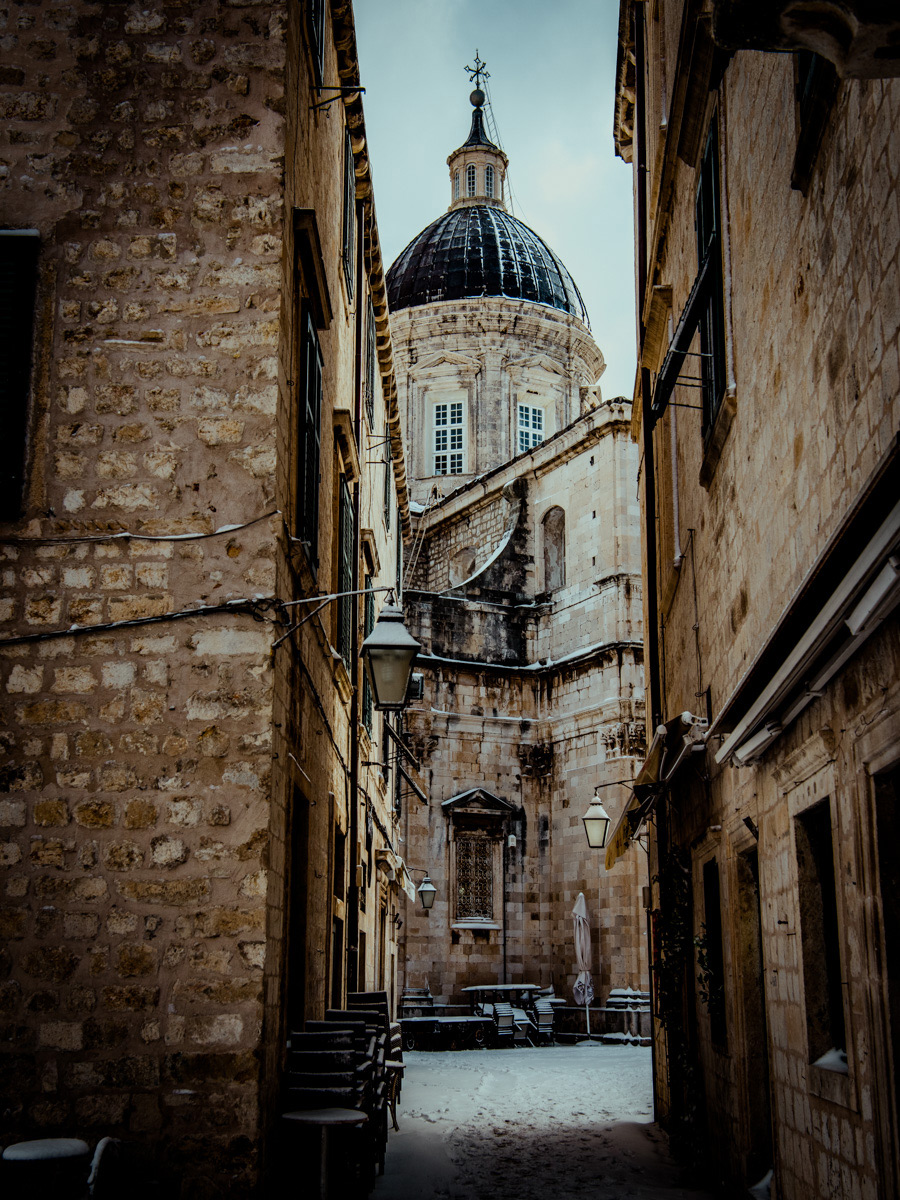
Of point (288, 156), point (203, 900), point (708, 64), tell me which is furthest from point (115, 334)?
point (708, 64)

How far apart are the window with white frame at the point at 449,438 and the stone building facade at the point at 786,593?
27.4 m

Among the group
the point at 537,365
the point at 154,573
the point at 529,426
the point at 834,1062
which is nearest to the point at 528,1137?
the point at 834,1062

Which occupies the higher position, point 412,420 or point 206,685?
point 412,420

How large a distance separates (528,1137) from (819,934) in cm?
707

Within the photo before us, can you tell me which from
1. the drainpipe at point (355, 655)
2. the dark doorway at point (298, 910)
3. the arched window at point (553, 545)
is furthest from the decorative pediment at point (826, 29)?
the arched window at point (553, 545)

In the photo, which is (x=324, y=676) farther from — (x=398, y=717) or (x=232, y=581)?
(x=398, y=717)

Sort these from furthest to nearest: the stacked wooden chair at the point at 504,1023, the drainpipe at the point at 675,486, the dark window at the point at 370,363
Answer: the stacked wooden chair at the point at 504,1023
the dark window at the point at 370,363
the drainpipe at the point at 675,486

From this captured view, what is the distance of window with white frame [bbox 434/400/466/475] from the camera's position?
125 ft

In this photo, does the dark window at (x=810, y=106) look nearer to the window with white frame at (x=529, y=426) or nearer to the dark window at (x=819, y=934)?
the dark window at (x=819, y=934)

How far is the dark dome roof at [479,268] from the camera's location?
38.7 metres

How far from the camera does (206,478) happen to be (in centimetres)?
656

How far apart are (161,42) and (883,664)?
216 inches

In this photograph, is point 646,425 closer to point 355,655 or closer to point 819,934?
point 355,655

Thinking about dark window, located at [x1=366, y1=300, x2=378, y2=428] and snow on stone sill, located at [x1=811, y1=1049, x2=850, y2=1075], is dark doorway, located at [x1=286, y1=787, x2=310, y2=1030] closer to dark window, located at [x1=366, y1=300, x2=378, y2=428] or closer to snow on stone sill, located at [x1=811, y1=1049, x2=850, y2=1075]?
snow on stone sill, located at [x1=811, y1=1049, x2=850, y2=1075]
